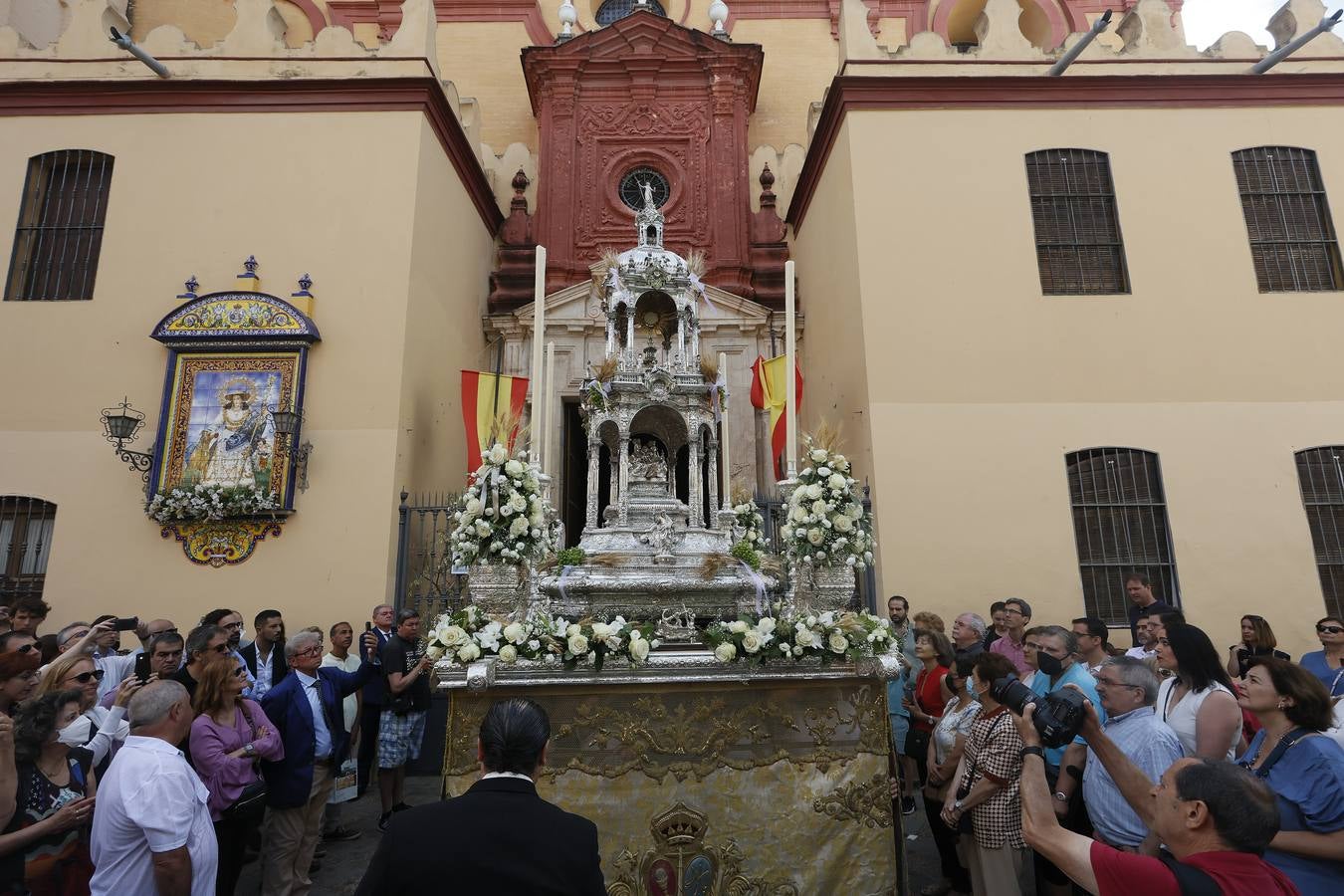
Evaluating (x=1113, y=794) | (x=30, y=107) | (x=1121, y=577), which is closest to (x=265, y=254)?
(x=30, y=107)

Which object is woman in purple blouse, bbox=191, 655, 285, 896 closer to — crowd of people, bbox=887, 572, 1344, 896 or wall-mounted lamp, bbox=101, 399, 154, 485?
crowd of people, bbox=887, 572, 1344, 896

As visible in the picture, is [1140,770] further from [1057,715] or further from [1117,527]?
[1117,527]

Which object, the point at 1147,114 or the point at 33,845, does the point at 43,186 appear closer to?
the point at 33,845

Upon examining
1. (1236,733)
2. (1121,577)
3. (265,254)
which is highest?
(265,254)

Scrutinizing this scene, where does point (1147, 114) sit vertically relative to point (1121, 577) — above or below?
above

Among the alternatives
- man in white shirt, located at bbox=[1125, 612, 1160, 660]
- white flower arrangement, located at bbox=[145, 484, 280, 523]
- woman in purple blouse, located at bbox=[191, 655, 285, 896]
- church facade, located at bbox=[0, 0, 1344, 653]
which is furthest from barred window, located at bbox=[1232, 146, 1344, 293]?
white flower arrangement, located at bbox=[145, 484, 280, 523]

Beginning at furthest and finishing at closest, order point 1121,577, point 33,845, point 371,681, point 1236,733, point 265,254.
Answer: point 265,254 → point 1121,577 → point 371,681 → point 1236,733 → point 33,845

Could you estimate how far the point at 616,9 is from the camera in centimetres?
1585

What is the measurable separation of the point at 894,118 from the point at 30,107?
38.2ft

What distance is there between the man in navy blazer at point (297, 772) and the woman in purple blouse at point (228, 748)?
24cm

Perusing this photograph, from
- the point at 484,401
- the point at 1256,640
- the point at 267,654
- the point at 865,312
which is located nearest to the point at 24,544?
the point at 267,654

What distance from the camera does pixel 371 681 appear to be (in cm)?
641

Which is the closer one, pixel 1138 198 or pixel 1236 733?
pixel 1236 733

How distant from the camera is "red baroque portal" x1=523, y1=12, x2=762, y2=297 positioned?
517 inches
